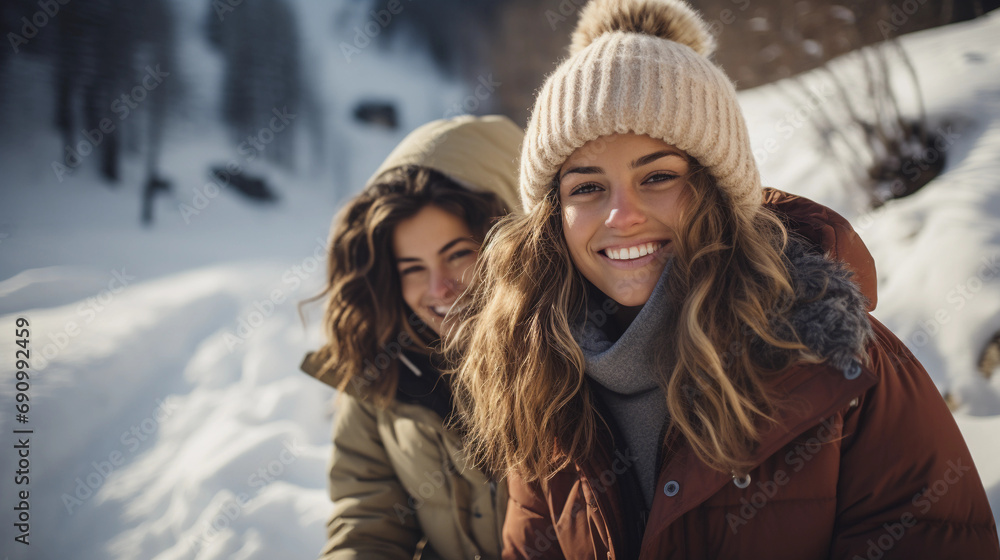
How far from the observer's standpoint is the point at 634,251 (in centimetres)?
133

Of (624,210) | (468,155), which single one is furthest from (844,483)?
(468,155)

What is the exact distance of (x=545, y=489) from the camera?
1506mm

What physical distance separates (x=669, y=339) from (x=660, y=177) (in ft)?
1.30

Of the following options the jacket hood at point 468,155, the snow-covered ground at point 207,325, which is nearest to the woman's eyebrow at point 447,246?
the jacket hood at point 468,155

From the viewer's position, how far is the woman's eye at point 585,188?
1.37 m

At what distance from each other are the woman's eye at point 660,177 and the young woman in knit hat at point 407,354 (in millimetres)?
847

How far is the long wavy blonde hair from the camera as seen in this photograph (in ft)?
3.96

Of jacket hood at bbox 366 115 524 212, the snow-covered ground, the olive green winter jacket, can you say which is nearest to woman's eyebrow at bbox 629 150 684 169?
jacket hood at bbox 366 115 524 212

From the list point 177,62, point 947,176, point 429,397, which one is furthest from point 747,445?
point 177,62

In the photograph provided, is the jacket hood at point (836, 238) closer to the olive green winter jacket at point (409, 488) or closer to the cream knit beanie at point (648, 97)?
the cream knit beanie at point (648, 97)

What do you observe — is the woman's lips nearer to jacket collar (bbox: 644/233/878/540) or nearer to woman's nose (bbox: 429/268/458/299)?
jacket collar (bbox: 644/233/878/540)

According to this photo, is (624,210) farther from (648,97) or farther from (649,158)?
(648,97)

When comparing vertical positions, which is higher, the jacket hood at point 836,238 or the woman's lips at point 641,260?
the woman's lips at point 641,260

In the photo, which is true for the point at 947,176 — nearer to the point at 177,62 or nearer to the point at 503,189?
the point at 503,189
